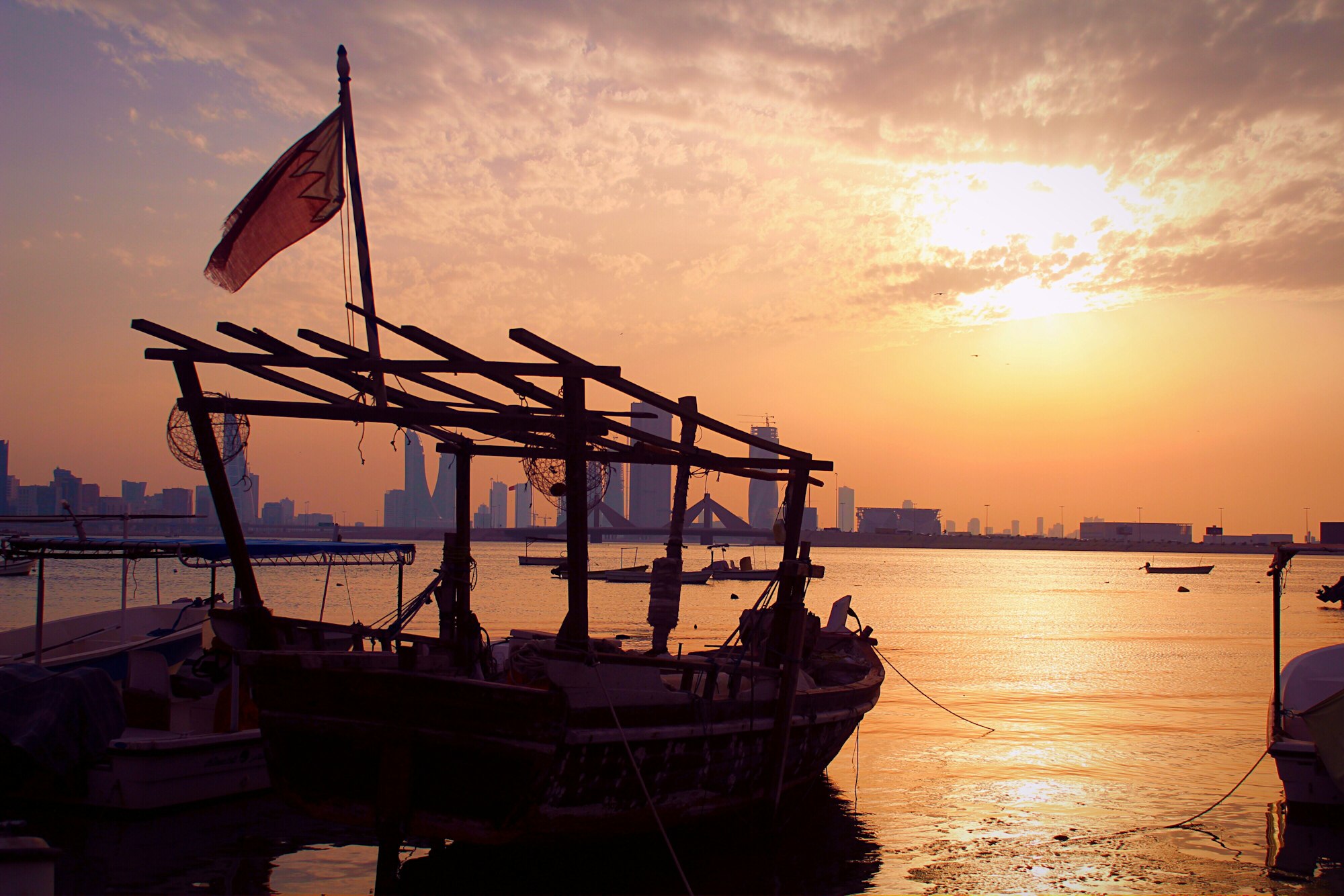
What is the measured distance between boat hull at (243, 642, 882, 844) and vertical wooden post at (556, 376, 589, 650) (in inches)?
29.4

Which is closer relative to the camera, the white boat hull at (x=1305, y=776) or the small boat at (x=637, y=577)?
the white boat hull at (x=1305, y=776)

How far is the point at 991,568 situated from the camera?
143875 millimetres

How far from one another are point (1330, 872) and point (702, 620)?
38.4m

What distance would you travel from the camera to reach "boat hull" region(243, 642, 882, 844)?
8414 mm

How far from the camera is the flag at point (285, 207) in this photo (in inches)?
365

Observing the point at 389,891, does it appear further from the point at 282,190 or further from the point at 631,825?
the point at 282,190

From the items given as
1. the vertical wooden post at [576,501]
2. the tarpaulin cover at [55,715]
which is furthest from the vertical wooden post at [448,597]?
the tarpaulin cover at [55,715]

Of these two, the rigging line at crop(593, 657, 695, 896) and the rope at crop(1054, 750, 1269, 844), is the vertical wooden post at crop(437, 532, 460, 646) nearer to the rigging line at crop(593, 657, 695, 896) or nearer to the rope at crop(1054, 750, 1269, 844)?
the rigging line at crop(593, 657, 695, 896)

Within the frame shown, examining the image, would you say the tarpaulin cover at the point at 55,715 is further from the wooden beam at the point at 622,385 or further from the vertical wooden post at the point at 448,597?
the wooden beam at the point at 622,385

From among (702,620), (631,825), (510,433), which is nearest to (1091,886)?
(631,825)

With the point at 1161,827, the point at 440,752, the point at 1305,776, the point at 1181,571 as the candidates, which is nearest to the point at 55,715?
the point at 440,752

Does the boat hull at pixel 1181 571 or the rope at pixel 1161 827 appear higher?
the rope at pixel 1161 827

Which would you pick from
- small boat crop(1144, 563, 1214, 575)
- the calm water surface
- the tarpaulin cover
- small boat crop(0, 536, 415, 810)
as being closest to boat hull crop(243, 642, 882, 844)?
the calm water surface

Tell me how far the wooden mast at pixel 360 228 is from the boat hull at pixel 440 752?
256cm
